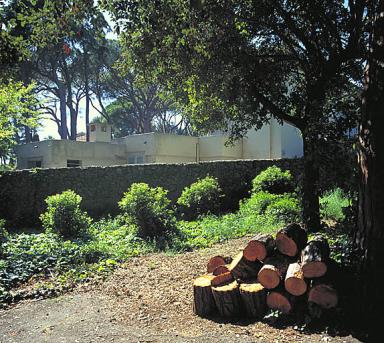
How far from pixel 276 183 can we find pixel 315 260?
29.6 feet

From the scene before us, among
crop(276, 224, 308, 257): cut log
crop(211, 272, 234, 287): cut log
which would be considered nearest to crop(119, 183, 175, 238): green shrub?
crop(211, 272, 234, 287): cut log

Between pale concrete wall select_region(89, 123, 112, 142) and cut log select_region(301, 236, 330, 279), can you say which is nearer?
cut log select_region(301, 236, 330, 279)

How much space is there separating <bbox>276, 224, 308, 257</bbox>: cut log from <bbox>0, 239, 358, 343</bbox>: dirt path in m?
0.91

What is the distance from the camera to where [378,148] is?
12.5 feet

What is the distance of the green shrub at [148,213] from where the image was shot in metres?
10.1

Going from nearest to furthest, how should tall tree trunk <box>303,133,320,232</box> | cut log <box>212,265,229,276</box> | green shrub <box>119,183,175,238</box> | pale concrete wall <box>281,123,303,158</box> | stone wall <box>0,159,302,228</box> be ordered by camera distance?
cut log <box>212,265,229,276</box> → tall tree trunk <box>303,133,320,232</box> → green shrub <box>119,183,175,238</box> → stone wall <box>0,159,302,228</box> → pale concrete wall <box>281,123,303,158</box>

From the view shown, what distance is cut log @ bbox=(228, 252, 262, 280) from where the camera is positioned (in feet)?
15.6

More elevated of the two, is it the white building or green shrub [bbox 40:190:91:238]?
the white building

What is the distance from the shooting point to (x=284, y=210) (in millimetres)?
10336

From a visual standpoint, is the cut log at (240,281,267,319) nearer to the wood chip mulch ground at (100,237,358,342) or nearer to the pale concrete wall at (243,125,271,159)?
the wood chip mulch ground at (100,237,358,342)

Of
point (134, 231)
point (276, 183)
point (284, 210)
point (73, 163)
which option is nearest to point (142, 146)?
point (73, 163)

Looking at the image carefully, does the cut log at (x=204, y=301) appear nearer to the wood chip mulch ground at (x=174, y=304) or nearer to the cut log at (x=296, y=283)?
the wood chip mulch ground at (x=174, y=304)

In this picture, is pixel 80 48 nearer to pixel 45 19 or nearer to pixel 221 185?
pixel 221 185

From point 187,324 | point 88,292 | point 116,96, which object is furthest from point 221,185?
point 116,96
